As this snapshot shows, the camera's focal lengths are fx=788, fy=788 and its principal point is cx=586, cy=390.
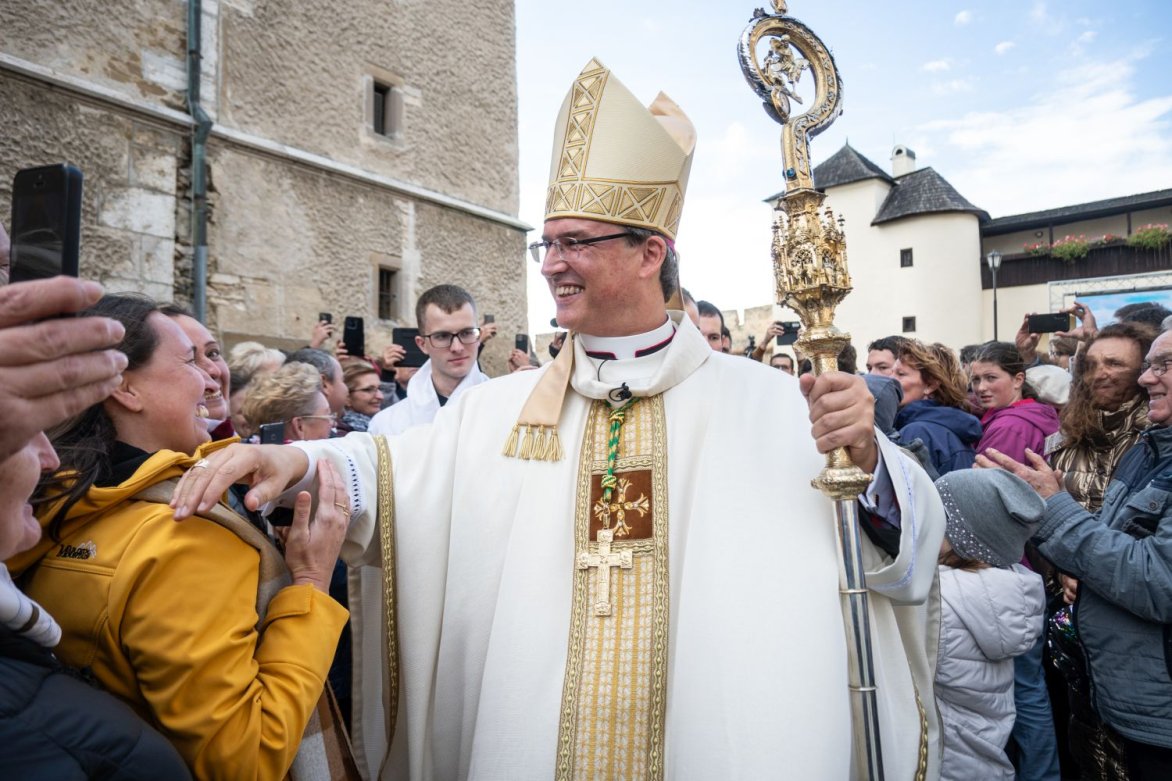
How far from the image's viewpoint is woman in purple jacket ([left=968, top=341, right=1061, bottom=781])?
10.8 feet

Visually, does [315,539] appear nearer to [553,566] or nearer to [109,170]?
[553,566]

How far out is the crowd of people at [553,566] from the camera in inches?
53.5

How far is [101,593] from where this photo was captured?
137cm

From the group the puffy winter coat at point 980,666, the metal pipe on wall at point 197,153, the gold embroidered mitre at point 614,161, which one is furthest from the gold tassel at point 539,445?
the metal pipe on wall at point 197,153

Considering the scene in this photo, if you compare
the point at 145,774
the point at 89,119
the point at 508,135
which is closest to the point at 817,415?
the point at 145,774

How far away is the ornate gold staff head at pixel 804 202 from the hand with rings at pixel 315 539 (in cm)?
111

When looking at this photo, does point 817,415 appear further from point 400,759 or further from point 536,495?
point 400,759

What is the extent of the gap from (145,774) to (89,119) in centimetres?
928

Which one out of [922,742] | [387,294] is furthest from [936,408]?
[387,294]

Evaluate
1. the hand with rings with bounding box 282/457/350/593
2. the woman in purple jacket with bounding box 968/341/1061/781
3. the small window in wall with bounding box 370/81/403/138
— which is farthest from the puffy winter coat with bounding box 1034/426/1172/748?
the small window in wall with bounding box 370/81/403/138

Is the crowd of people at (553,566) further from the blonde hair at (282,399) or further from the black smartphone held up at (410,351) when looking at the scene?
the black smartphone held up at (410,351)

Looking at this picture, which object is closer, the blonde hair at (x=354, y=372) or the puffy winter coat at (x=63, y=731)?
the puffy winter coat at (x=63, y=731)

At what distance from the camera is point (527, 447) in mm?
2279

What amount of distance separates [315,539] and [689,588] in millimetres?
900
